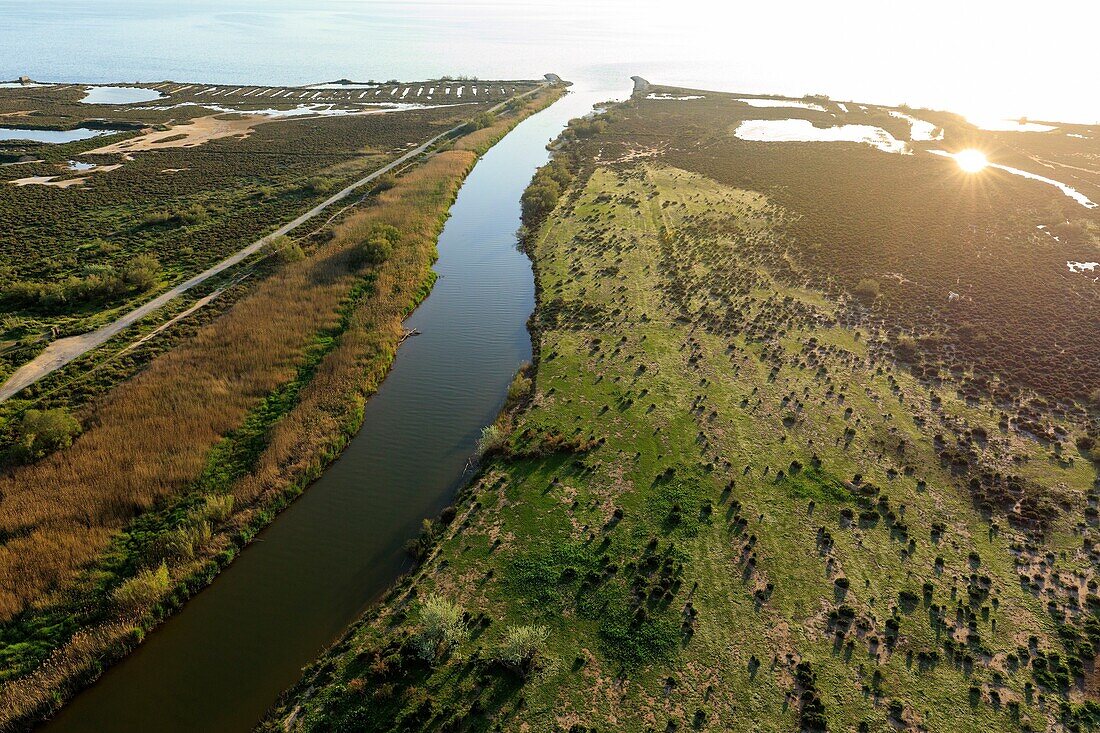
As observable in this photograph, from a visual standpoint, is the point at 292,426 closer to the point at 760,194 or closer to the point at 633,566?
the point at 633,566

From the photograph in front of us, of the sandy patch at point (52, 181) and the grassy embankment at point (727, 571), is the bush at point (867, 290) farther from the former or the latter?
the sandy patch at point (52, 181)

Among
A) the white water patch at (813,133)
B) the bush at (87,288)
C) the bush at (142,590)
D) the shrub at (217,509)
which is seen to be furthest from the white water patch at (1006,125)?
the bush at (142,590)

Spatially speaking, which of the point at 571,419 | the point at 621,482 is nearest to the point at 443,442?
the point at 571,419

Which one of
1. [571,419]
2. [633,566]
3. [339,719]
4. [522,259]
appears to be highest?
[522,259]

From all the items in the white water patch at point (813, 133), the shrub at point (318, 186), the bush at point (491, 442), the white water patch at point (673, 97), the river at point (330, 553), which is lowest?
the river at point (330, 553)

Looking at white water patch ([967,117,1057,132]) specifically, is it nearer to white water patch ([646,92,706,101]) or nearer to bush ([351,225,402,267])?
white water patch ([646,92,706,101])

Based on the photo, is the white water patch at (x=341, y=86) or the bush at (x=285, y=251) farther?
the white water patch at (x=341, y=86)
